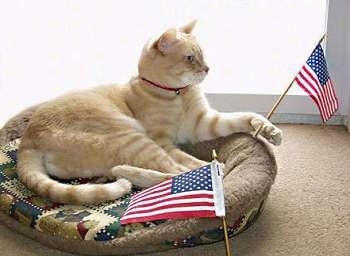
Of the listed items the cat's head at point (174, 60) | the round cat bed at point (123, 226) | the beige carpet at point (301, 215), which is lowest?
the beige carpet at point (301, 215)

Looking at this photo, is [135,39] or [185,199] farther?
[135,39]

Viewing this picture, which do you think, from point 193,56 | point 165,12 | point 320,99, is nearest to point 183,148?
point 193,56

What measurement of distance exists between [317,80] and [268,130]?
9.1 inches

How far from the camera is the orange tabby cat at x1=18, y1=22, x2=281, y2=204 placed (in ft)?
5.57

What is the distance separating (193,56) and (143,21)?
60 cm

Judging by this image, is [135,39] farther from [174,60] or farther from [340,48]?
[340,48]

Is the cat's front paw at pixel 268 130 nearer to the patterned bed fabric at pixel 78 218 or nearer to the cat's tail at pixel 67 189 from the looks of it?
the patterned bed fabric at pixel 78 218

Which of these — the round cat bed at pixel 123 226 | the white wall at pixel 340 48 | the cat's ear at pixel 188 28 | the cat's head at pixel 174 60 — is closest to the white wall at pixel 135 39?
the white wall at pixel 340 48

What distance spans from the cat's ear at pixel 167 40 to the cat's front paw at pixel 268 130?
35cm

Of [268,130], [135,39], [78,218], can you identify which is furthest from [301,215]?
[135,39]

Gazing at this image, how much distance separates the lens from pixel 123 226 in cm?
152

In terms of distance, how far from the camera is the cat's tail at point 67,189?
163 centimetres

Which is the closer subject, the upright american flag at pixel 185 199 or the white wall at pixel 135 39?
the upright american flag at pixel 185 199

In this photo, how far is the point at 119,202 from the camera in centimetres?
167
